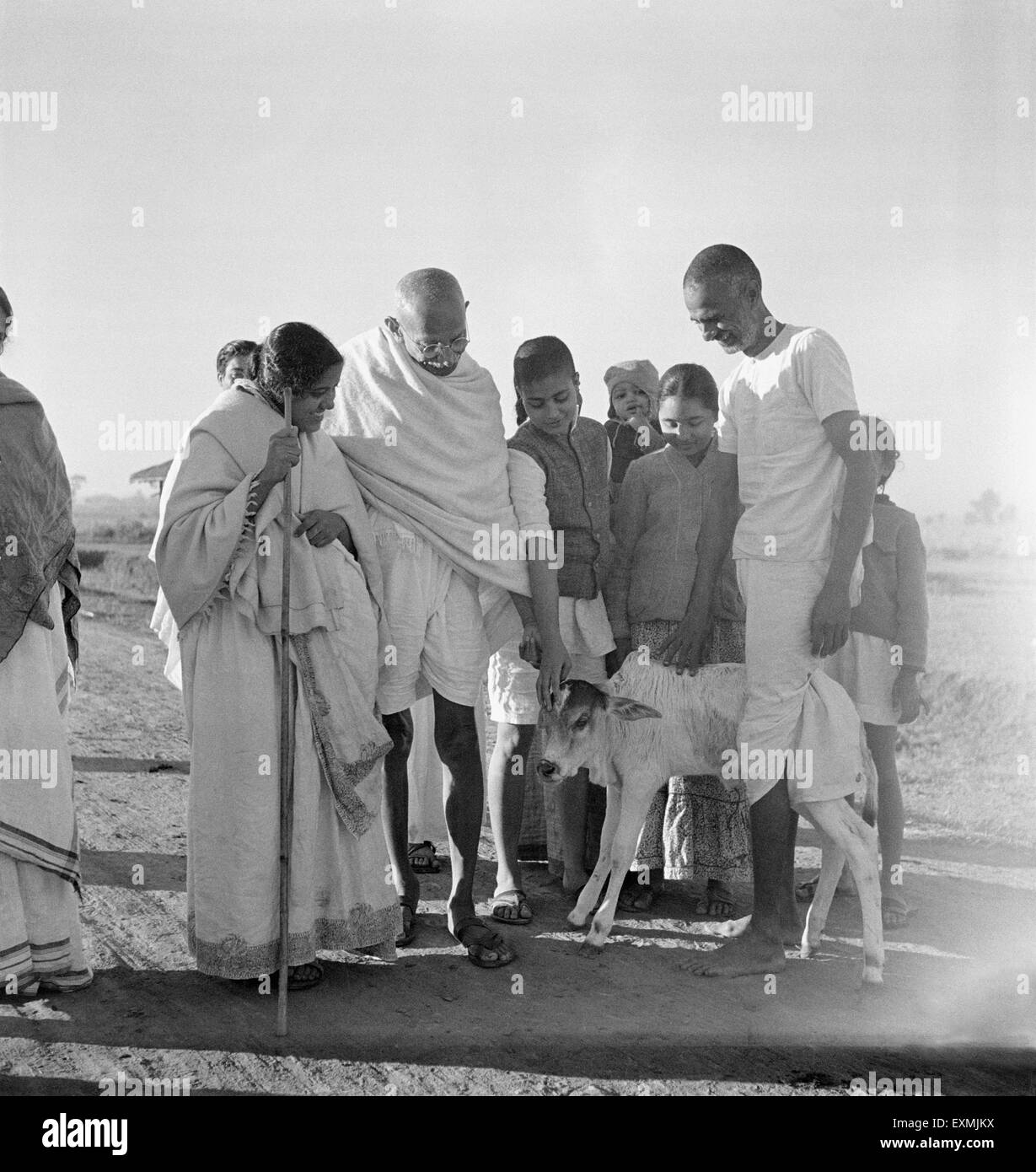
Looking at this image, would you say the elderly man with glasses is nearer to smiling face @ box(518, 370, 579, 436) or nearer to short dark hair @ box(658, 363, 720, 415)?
smiling face @ box(518, 370, 579, 436)

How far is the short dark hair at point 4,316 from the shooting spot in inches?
179

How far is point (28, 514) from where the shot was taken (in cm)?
446

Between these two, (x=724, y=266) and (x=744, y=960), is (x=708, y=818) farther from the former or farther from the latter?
(x=724, y=266)

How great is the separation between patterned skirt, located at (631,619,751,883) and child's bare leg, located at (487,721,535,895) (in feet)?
2.20

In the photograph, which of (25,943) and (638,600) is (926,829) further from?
(25,943)

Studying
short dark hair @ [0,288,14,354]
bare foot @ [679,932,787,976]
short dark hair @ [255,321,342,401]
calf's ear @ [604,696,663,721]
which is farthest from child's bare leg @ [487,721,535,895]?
short dark hair @ [0,288,14,354]

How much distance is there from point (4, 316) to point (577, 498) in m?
2.40

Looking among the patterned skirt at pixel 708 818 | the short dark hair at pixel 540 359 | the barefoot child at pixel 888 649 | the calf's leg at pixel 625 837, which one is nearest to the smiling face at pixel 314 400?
the short dark hair at pixel 540 359

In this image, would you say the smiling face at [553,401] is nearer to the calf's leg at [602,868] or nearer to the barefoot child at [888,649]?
the barefoot child at [888,649]

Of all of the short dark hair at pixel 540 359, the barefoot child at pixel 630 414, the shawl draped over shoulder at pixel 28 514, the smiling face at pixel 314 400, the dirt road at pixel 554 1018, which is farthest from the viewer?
the barefoot child at pixel 630 414

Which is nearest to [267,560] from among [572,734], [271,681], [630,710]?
[271,681]

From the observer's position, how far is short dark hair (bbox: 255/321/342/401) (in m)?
4.45

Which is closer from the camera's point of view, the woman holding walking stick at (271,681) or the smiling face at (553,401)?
the woman holding walking stick at (271,681)

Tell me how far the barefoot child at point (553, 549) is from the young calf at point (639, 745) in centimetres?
22
